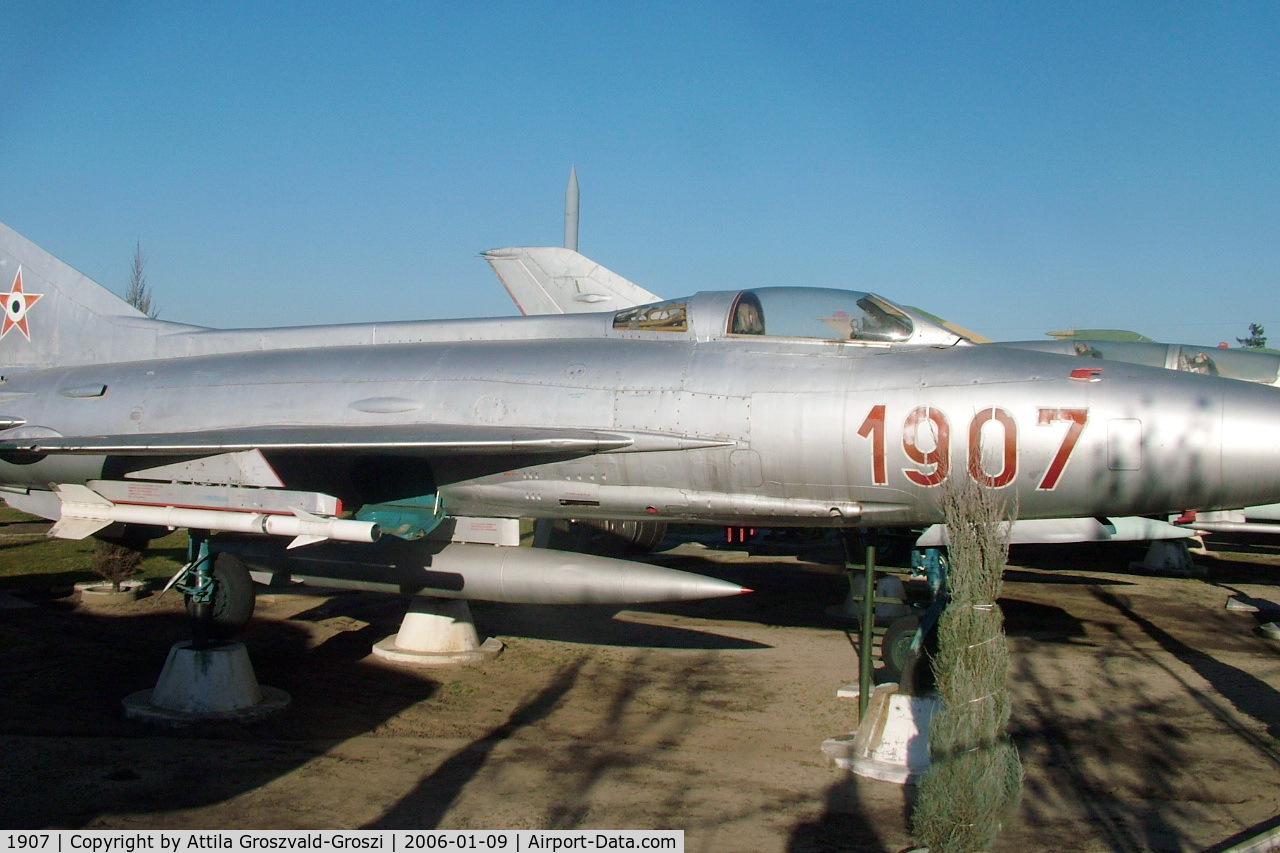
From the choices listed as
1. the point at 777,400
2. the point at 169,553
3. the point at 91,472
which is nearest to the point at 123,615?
the point at 91,472

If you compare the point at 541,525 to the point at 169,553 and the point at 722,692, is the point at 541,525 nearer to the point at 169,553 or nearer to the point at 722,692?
the point at 722,692

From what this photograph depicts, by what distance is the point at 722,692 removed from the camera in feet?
29.6

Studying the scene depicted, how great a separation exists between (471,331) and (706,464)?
9.47ft

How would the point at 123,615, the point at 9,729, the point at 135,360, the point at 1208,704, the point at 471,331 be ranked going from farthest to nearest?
the point at 123,615
the point at 135,360
the point at 471,331
the point at 1208,704
the point at 9,729

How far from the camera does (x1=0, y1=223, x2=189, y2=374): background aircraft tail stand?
1095 cm

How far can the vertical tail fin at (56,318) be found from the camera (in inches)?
431

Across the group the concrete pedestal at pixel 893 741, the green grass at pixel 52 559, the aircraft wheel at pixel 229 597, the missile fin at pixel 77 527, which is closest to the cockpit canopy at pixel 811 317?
the concrete pedestal at pixel 893 741

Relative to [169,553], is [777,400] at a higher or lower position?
higher

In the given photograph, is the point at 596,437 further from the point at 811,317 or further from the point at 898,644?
the point at 898,644

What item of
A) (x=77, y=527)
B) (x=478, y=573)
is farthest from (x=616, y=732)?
(x=77, y=527)

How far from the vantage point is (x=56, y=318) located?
1118 cm

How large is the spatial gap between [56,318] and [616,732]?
7.97 metres

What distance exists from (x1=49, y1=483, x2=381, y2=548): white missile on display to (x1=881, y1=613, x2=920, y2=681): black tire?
171 inches
